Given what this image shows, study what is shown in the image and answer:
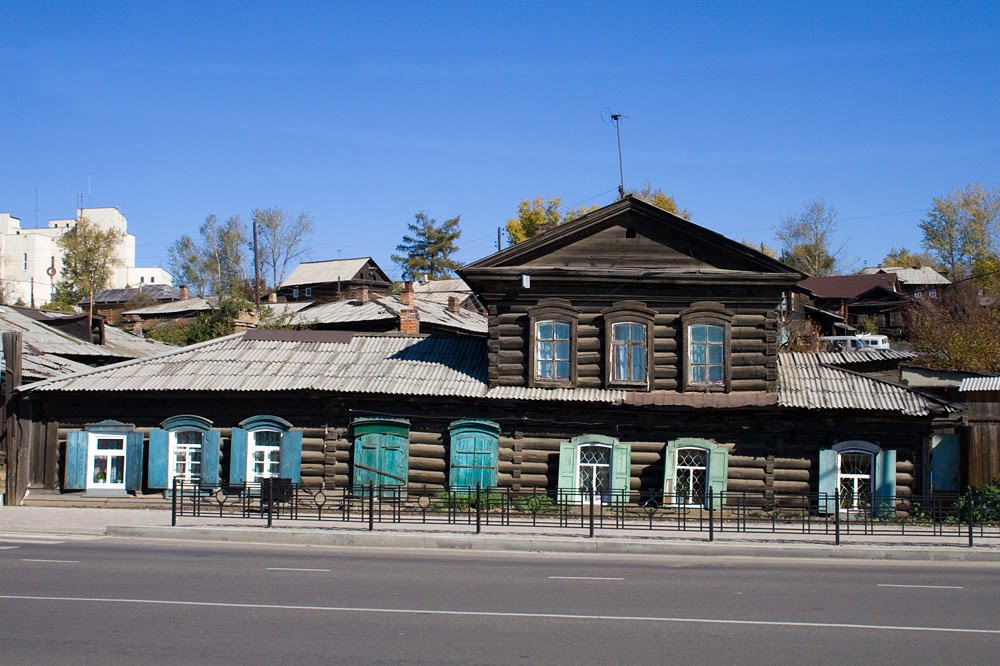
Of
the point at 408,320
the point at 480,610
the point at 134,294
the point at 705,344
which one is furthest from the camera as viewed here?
the point at 134,294

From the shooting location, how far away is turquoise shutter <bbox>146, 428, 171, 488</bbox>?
27.4 m

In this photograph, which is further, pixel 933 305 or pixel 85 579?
pixel 933 305

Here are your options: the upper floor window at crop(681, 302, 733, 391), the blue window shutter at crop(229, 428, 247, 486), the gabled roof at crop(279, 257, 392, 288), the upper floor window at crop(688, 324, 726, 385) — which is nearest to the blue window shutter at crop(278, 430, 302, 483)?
the blue window shutter at crop(229, 428, 247, 486)

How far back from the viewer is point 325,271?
81312mm

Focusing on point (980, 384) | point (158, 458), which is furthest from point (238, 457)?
point (980, 384)

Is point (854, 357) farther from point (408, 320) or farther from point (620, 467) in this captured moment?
point (408, 320)

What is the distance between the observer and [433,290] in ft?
232

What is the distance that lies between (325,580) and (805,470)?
1524 centimetres

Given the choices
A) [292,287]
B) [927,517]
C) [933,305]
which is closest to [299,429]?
[927,517]

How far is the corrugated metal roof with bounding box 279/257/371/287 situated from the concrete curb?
58.0m

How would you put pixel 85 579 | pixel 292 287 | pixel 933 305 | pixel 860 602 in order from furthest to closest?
1. pixel 292 287
2. pixel 933 305
3. pixel 85 579
4. pixel 860 602

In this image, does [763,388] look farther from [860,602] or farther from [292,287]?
[292,287]

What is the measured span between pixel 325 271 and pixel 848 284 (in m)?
42.6

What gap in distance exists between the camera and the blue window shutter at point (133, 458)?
90.8ft
